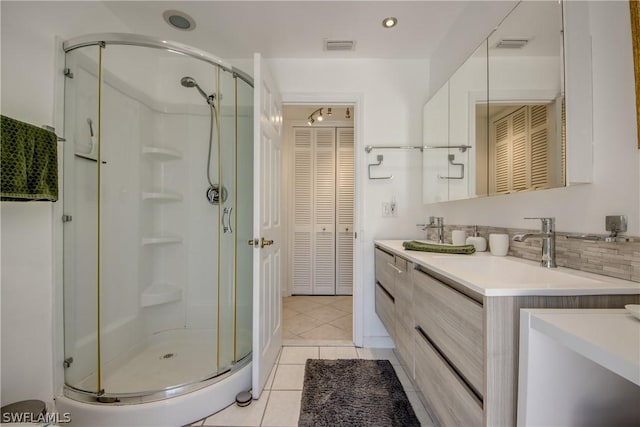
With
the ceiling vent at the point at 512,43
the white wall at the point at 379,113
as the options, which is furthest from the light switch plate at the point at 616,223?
the white wall at the point at 379,113

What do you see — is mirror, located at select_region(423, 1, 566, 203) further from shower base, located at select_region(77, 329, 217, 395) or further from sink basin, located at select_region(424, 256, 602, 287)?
shower base, located at select_region(77, 329, 217, 395)

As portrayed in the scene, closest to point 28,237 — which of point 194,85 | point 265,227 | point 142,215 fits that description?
point 142,215

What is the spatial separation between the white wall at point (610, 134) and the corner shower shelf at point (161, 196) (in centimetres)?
241

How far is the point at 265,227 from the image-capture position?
65.0 inches

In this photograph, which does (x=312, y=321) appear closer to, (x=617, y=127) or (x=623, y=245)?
(x=623, y=245)

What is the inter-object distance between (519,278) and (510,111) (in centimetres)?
77

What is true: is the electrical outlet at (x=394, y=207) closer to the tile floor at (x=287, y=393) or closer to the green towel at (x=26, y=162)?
the tile floor at (x=287, y=393)

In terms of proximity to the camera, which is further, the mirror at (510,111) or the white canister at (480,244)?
the white canister at (480,244)

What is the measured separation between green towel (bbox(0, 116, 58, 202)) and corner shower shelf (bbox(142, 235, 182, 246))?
0.81 meters

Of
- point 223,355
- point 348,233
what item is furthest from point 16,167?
point 348,233

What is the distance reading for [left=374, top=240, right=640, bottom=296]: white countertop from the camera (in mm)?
709

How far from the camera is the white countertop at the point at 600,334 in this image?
43cm

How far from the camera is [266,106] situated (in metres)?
1.68

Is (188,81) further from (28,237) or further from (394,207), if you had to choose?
(394,207)
